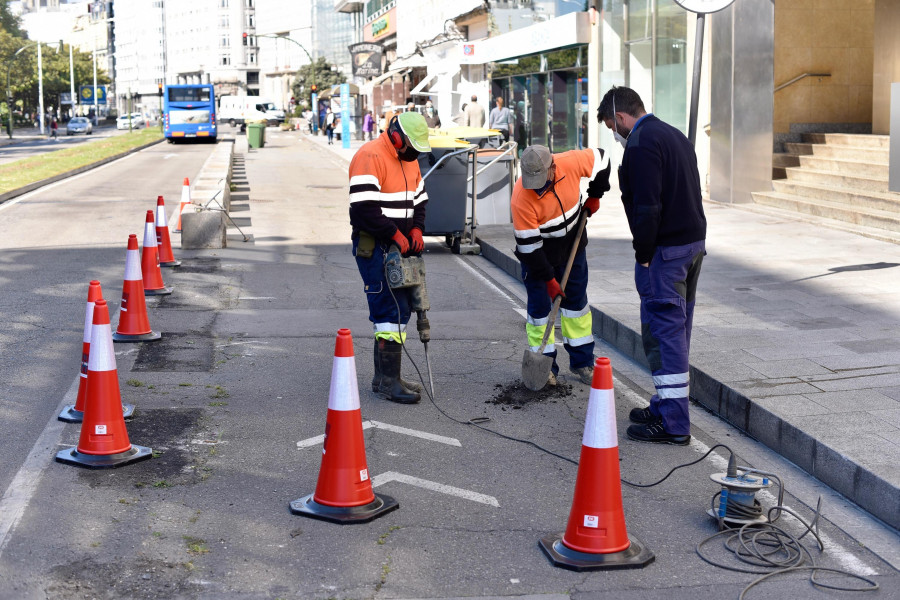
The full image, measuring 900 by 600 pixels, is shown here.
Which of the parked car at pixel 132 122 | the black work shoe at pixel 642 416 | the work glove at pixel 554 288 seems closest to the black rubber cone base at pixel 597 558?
the black work shoe at pixel 642 416

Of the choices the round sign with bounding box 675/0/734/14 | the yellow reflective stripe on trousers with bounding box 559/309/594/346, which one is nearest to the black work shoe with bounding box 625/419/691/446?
the yellow reflective stripe on trousers with bounding box 559/309/594/346

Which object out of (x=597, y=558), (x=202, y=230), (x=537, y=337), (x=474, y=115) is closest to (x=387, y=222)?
(x=537, y=337)

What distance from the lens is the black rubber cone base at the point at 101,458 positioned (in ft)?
17.4

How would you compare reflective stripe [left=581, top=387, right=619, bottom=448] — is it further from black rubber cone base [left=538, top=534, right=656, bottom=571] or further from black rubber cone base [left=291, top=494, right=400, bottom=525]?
black rubber cone base [left=291, top=494, right=400, bottom=525]

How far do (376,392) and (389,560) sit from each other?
2.69 meters

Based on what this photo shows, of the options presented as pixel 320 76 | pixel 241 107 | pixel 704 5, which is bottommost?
pixel 704 5

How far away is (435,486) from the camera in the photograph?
5.15 m

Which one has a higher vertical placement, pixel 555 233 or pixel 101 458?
pixel 555 233

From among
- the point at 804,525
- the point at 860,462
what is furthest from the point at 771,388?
the point at 804,525

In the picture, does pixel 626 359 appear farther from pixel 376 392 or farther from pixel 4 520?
pixel 4 520

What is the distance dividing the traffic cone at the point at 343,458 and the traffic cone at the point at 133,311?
399 cm

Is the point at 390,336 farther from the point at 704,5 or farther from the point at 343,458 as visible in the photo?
the point at 704,5

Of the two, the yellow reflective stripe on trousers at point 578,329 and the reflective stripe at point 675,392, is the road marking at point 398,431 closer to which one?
the reflective stripe at point 675,392

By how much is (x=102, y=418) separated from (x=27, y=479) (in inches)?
18.4
